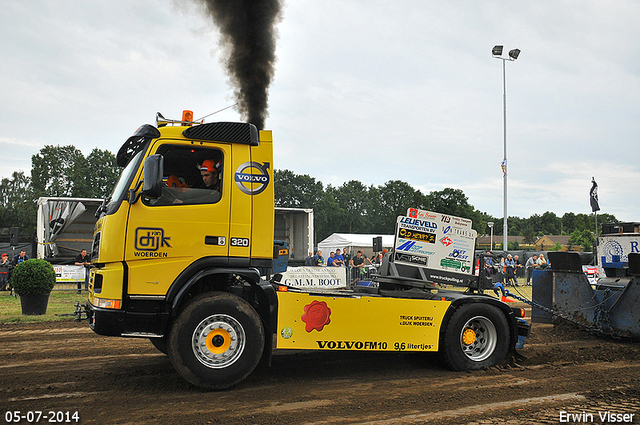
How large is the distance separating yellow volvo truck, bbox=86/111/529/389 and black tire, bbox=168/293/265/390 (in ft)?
0.03

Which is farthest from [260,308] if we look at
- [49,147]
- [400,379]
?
[49,147]

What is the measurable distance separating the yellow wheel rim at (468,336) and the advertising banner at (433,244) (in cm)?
74

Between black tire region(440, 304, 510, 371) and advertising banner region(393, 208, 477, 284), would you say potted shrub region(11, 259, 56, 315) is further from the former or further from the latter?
black tire region(440, 304, 510, 371)

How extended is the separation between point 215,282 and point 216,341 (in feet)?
2.20

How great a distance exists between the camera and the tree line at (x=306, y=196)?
61.8m

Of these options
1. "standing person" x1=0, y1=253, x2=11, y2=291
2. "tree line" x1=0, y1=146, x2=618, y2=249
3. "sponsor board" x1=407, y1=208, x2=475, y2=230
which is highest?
"tree line" x1=0, y1=146, x2=618, y2=249

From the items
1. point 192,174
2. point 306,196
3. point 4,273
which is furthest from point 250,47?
point 306,196

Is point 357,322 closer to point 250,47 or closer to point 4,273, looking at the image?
point 250,47

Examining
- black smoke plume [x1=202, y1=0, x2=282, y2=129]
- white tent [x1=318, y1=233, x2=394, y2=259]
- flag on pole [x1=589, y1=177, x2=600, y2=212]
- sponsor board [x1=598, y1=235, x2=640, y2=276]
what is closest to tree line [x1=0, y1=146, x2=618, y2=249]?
white tent [x1=318, y1=233, x2=394, y2=259]

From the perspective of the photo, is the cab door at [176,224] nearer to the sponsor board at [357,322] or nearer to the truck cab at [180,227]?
the truck cab at [180,227]

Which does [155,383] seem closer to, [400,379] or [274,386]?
[274,386]

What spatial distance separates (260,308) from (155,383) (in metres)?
1.44
